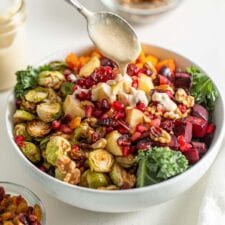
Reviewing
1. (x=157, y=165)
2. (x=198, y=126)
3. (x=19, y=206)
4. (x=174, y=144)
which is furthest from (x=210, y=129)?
(x=19, y=206)

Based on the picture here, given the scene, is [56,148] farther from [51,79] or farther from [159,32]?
[159,32]

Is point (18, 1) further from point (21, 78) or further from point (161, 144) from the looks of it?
point (161, 144)

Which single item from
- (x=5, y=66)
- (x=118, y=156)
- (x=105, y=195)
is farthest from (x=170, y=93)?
(x=5, y=66)

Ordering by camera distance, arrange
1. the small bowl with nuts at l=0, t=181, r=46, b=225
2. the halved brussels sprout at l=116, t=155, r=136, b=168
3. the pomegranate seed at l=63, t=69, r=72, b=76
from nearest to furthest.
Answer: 1. the small bowl with nuts at l=0, t=181, r=46, b=225
2. the halved brussels sprout at l=116, t=155, r=136, b=168
3. the pomegranate seed at l=63, t=69, r=72, b=76

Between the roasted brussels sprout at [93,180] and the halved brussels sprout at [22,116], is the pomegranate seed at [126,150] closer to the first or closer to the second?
the roasted brussels sprout at [93,180]

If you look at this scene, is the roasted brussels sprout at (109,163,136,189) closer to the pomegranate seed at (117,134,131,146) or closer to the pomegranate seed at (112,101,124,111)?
the pomegranate seed at (117,134,131,146)

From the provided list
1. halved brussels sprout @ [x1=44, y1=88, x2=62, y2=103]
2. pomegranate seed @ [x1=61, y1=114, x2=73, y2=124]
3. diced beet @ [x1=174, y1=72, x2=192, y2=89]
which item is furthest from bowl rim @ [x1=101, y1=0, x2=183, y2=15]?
pomegranate seed @ [x1=61, y1=114, x2=73, y2=124]
